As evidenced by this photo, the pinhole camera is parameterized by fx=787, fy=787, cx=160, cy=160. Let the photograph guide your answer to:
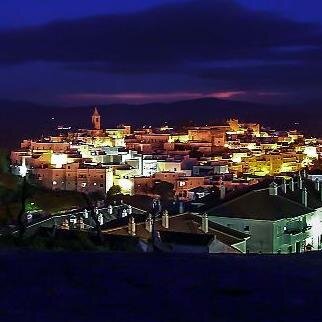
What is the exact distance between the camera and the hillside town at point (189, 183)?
15492 mm

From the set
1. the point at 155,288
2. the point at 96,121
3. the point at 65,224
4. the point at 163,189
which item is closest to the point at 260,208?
the point at 65,224

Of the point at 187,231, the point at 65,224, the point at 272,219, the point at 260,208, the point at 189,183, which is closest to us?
the point at 65,224

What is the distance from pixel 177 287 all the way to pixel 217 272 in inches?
10.8

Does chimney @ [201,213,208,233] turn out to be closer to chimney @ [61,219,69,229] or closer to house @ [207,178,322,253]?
house @ [207,178,322,253]

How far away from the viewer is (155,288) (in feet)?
8.11

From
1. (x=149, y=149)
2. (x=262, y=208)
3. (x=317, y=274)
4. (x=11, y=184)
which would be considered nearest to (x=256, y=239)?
(x=262, y=208)

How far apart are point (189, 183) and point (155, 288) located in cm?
4116

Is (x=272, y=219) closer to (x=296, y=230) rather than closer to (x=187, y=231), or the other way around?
(x=296, y=230)

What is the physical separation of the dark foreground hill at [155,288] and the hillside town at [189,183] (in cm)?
327

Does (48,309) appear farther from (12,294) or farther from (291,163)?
(291,163)

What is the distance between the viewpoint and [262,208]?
18.6m

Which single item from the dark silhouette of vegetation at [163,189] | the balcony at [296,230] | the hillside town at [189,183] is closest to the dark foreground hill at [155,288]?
the hillside town at [189,183]

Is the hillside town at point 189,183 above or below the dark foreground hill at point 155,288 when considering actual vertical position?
below

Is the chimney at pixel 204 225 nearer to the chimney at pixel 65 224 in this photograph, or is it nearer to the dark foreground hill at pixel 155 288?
the chimney at pixel 65 224
